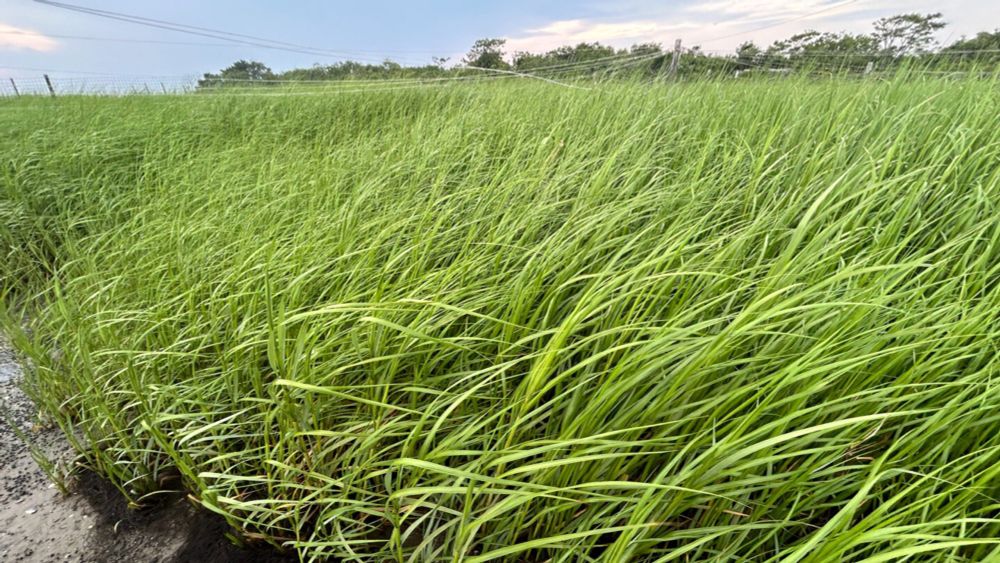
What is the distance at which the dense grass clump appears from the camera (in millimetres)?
673

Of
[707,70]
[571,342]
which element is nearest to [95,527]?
[571,342]

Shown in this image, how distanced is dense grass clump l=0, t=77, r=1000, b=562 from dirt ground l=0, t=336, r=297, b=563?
0.07 metres

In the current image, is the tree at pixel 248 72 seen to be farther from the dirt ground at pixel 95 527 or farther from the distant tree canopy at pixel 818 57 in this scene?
the dirt ground at pixel 95 527

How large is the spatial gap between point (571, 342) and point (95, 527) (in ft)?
3.86

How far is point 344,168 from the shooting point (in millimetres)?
2072

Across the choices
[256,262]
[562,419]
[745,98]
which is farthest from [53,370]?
[745,98]

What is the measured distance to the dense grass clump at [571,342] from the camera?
0.67 m

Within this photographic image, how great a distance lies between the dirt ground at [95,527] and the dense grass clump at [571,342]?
0.07m

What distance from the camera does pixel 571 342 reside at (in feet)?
3.21

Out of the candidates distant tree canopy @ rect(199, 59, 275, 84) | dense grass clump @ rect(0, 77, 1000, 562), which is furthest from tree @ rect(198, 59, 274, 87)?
dense grass clump @ rect(0, 77, 1000, 562)

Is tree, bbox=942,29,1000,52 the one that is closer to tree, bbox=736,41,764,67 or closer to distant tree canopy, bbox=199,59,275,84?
tree, bbox=736,41,764,67

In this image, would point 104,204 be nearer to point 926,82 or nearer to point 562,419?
point 562,419

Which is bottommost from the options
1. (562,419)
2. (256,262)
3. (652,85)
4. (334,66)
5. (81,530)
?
(81,530)

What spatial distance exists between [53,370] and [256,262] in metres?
0.65
